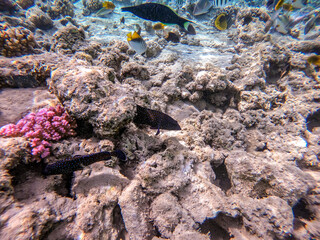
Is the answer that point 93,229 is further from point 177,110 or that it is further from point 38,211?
point 177,110

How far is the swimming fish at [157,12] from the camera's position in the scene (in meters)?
2.84

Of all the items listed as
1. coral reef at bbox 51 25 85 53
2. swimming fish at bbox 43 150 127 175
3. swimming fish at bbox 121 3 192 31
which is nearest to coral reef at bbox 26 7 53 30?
coral reef at bbox 51 25 85 53

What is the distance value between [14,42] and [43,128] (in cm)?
349

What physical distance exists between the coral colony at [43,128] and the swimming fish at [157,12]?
8.21 ft

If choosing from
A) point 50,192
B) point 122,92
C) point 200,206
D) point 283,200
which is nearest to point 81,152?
point 50,192

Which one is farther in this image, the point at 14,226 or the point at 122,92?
the point at 122,92

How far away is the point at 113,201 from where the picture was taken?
182cm

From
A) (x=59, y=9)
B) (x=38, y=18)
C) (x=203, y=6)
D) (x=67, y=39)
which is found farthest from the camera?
(x=59, y=9)

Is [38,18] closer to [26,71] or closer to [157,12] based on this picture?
[26,71]

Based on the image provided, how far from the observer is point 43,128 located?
201cm

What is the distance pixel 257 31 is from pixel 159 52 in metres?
5.60

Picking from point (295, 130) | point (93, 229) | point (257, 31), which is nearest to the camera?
point (93, 229)

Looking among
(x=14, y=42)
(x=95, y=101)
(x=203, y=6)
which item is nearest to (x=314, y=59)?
(x=203, y=6)

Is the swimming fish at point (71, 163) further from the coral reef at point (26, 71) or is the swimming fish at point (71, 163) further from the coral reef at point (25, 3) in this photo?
the coral reef at point (25, 3)
